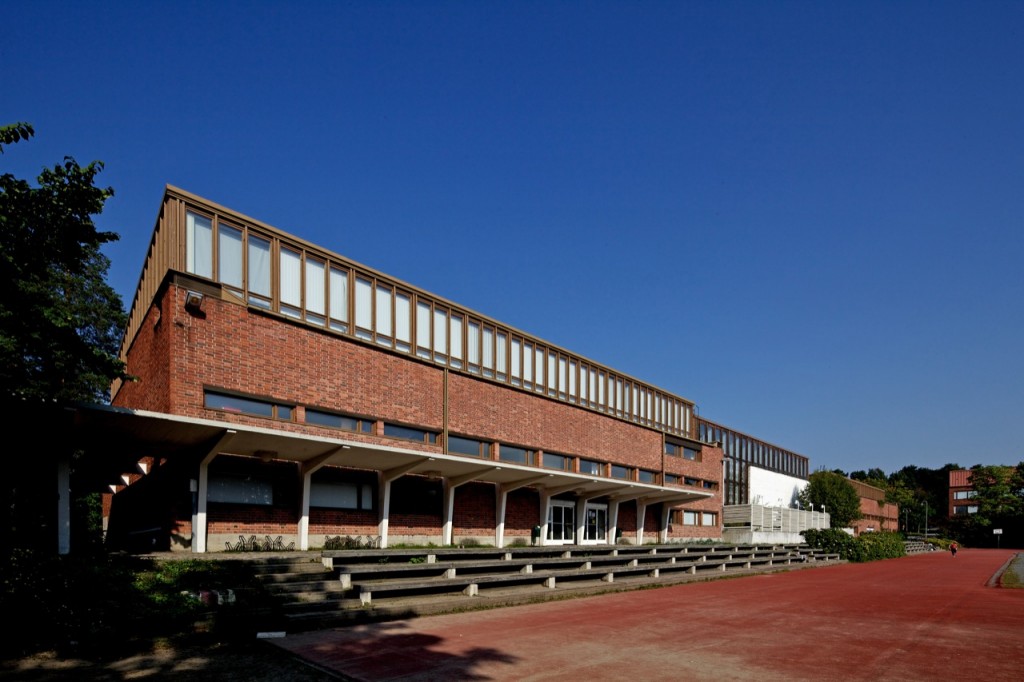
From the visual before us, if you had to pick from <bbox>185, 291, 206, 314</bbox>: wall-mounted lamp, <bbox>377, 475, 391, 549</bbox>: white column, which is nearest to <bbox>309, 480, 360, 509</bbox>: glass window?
<bbox>377, 475, 391, 549</bbox>: white column

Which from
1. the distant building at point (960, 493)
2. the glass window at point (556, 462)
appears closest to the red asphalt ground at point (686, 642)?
the glass window at point (556, 462)

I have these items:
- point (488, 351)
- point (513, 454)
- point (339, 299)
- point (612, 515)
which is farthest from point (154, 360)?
point (612, 515)

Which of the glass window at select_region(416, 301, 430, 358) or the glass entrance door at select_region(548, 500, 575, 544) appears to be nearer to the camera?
the glass window at select_region(416, 301, 430, 358)

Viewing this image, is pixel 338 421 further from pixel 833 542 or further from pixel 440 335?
pixel 833 542

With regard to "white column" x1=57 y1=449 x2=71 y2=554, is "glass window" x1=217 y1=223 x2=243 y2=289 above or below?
above

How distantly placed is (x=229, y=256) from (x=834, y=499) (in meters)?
56.1

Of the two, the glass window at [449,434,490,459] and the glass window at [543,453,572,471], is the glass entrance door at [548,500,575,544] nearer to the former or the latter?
the glass window at [543,453,572,471]

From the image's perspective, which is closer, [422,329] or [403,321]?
[403,321]

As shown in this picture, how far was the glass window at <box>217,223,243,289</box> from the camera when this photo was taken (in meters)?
18.7

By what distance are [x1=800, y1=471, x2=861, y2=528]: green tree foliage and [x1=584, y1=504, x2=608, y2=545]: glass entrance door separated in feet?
109

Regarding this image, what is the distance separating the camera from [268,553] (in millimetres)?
16781

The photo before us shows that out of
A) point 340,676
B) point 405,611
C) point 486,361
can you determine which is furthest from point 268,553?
point 486,361

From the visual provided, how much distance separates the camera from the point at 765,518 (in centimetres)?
4528

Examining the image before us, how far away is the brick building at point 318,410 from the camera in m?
17.2
